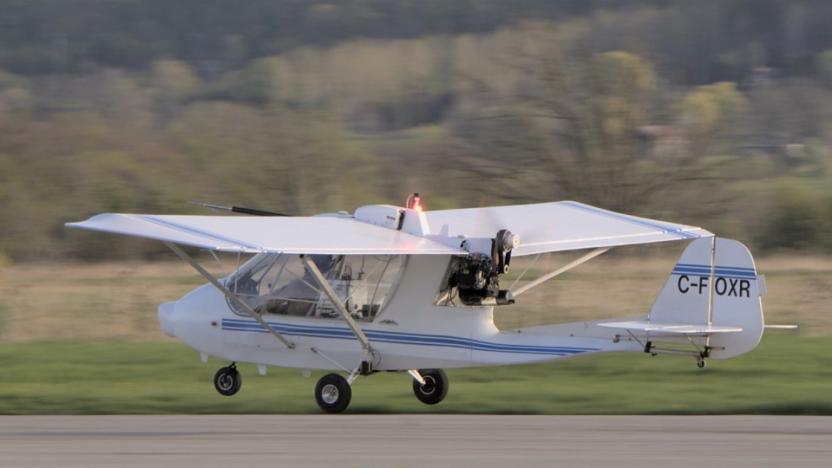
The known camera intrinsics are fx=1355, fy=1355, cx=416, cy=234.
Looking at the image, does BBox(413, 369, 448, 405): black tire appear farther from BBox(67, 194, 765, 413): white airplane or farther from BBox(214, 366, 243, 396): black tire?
BBox(214, 366, 243, 396): black tire

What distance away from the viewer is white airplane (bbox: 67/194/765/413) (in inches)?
469

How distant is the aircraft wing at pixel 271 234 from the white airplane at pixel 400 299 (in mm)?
19

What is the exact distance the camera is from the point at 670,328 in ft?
38.9

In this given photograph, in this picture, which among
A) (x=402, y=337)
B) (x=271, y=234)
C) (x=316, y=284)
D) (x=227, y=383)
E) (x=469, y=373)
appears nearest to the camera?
(x=271, y=234)

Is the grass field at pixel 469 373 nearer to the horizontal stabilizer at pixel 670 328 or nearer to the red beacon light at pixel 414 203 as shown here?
the horizontal stabilizer at pixel 670 328

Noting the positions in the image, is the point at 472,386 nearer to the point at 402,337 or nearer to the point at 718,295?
the point at 402,337

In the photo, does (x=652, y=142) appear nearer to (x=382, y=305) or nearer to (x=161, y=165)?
(x=161, y=165)

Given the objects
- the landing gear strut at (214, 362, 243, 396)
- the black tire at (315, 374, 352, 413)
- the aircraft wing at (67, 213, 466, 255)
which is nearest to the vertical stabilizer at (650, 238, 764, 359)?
the aircraft wing at (67, 213, 466, 255)

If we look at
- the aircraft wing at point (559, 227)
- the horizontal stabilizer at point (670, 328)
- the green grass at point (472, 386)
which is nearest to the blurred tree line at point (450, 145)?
the green grass at point (472, 386)
